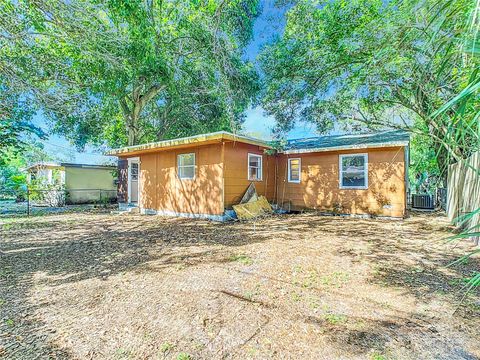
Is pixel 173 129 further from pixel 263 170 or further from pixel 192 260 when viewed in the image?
pixel 192 260

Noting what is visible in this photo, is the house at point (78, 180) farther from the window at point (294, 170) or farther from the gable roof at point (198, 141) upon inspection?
the window at point (294, 170)

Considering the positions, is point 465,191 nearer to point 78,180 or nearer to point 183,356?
point 183,356

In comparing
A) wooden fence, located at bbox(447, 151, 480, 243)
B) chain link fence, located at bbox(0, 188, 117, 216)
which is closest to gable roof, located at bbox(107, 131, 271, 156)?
wooden fence, located at bbox(447, 151, 480, 243)

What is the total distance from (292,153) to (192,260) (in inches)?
289

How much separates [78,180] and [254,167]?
1170 cm

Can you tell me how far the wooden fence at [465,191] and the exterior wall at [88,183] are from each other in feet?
55.1

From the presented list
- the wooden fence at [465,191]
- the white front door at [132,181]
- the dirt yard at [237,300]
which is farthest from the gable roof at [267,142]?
the dirt yard at [237,300]

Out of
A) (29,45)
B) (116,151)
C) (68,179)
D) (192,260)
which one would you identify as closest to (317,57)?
(192,260)

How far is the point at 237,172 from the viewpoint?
356 inches

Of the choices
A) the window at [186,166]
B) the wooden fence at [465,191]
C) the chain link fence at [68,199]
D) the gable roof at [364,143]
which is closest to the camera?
the wooden fence at [465,191]

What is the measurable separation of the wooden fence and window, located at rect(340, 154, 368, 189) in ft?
7.88

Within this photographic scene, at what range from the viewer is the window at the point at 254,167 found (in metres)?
9.75

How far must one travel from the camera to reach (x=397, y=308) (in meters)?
2.67

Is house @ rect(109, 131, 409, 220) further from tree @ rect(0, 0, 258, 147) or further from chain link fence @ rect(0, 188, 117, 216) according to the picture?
chain link fence @ rect(0, 188, 117, 216)
